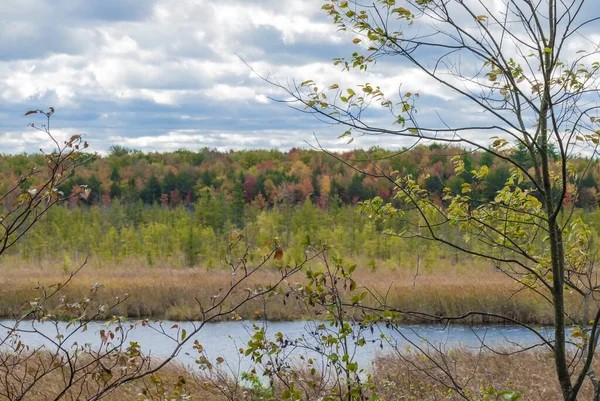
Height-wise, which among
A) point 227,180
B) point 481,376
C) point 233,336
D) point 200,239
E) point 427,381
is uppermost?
point 227,180

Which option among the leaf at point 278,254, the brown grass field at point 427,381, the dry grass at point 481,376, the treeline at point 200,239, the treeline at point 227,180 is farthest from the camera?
the treeline at point 227,180

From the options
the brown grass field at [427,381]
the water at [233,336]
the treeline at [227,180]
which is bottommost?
the water at [233,336]

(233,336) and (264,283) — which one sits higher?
(264,283)

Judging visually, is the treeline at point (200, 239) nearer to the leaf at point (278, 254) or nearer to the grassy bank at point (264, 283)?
the grassy bank at point (264, 283)

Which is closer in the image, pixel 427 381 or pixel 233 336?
pixel 427 381

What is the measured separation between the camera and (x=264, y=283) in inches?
1000

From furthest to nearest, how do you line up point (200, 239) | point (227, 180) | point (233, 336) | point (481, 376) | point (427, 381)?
point (227, 180) < point (200, 239) < point (233, 336) < point (481, 376) < point (427, 381)

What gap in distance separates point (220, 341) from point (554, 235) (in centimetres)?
1603

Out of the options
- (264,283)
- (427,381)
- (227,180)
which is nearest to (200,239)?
(264,283)

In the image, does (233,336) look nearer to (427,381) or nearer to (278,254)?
(427,381)

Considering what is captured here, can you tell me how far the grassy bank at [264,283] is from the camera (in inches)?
877

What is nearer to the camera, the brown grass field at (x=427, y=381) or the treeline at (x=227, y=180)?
the brown grass field at (x=427, y=381)

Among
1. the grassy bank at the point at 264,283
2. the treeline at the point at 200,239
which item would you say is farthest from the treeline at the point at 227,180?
the grassy bank at the point at 264,283

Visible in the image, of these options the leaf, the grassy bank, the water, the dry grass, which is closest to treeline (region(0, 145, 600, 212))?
the grassy bank
